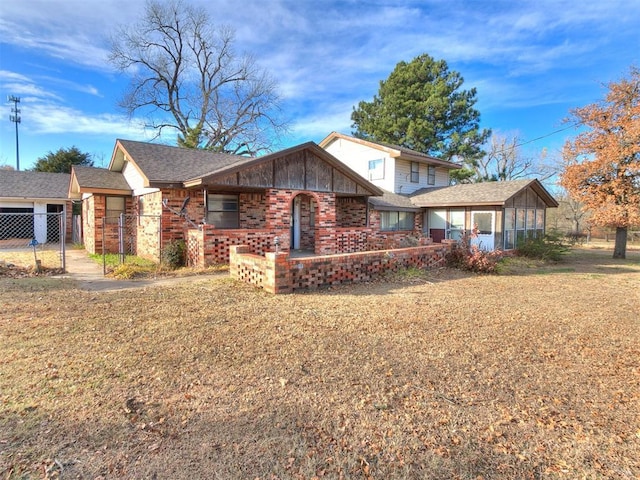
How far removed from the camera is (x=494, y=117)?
108ft

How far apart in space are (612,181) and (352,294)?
Answer: 15993 millimetres

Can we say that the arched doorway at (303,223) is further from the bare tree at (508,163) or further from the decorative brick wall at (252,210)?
the bare tree at (508,163)

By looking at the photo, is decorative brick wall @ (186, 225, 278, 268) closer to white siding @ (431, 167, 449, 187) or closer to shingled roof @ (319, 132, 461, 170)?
shingled roof @ (319, 132, 461, 170)

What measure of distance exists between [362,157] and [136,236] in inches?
530

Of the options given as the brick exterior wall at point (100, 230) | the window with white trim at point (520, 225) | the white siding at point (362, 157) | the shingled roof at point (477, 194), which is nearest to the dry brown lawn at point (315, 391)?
the brick exterior wall at point (100, 230)

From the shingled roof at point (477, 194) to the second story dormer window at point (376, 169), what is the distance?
2.32 meters

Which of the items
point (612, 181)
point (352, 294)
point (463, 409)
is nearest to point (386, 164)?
point (612, 181)

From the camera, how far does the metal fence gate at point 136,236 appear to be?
37.2 ft

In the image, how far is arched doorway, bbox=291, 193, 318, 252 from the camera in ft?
48.9

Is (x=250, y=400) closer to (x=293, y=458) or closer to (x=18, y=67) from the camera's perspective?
(x=293, y=458)

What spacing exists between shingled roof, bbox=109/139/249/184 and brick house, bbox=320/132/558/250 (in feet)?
24.4

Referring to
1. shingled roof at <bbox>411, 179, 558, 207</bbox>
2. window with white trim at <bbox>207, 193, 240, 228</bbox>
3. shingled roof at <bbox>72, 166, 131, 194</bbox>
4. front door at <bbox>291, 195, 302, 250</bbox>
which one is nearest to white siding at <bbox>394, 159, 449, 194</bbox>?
shingled roof at <bbox>411, 179, 558, 207</bbox>

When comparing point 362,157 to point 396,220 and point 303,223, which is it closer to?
point 396,220

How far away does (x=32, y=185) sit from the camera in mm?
20656
